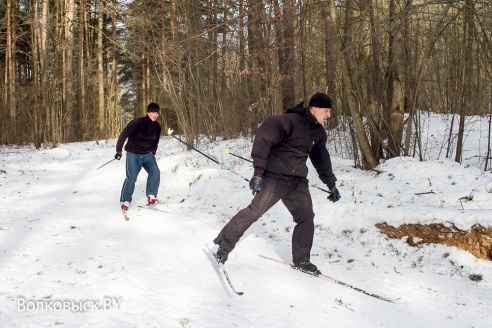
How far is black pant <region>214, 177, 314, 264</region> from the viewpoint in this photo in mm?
4297

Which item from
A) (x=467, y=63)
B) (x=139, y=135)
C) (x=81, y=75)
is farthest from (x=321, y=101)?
(x=81, y=75)

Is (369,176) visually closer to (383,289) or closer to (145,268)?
(383,289)

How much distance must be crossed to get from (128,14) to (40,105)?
7840 millimetres

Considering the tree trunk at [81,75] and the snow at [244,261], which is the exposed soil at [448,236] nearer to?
the snow at [244,261]

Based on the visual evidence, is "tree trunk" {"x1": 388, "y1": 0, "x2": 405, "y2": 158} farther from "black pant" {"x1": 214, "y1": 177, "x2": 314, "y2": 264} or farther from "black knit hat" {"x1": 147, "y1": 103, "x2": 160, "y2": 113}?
"black knit hat" {"x1": 147, "y1": 103, "x2": 160, "y2": 113}

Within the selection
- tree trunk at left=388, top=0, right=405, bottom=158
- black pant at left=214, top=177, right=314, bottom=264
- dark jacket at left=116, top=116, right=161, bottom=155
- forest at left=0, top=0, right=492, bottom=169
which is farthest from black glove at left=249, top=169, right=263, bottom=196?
tree trunk at left=388, top=0, right=405, bottom=158

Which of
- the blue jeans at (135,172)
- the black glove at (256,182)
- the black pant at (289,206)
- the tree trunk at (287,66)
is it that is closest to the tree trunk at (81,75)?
the tree trunk at (287,66)

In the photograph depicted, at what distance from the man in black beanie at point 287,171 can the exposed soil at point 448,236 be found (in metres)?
1.79

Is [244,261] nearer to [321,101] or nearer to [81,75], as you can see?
[321,101]

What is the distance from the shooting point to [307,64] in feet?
39.3

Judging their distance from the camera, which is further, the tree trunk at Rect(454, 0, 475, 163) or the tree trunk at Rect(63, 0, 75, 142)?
the tree trunk at Rect(63, 0, 75, 142)

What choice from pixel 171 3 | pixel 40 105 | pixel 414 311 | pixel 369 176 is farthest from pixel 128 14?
pixel 414 311

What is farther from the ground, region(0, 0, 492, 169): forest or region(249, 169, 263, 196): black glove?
region(0, 0, 492, 169): forest

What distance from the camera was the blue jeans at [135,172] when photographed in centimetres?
736
